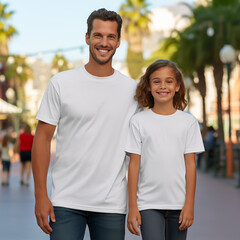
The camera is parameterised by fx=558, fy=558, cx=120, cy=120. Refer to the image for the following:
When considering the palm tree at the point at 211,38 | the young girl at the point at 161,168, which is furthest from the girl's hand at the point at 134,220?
the palm tree at the point at 211,38

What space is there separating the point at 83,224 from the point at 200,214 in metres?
6.26

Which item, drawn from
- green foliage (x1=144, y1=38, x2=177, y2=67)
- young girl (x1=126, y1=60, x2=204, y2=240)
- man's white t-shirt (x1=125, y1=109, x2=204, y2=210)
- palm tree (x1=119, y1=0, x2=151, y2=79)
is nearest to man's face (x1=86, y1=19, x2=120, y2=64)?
young girl (x1=126, y1=60, x2=204, y2=240)

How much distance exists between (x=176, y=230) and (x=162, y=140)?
1.81ft

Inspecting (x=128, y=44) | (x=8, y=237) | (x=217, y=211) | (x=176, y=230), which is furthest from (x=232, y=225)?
(x=128, y=44)

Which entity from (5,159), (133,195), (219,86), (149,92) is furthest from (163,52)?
(133,195)

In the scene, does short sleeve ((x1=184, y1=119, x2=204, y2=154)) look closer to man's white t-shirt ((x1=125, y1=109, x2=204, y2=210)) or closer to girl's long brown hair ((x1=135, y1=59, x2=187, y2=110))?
man's white t-shirt ((x1=125, y1=109, x2=204, y2=210))

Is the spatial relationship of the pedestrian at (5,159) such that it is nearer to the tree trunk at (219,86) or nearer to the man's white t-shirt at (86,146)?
the tree trunk at (219,86)

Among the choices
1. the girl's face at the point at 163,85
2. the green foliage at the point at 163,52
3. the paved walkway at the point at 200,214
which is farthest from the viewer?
the green foliage at the point at 163,52

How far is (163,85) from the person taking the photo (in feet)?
11.2

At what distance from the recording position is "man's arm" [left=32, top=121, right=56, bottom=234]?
3.10 metres

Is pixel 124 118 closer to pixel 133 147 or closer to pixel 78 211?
pixel 133 147

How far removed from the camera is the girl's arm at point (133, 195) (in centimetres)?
320

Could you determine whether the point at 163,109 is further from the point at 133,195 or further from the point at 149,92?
the point at 133,195

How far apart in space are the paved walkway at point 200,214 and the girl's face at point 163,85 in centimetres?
412
